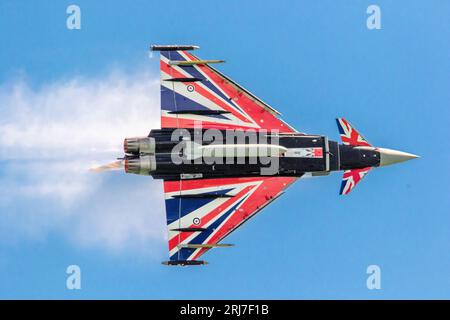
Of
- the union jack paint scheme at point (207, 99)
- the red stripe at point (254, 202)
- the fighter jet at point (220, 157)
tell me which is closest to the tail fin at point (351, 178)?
the fighter jet at point (220, 157)

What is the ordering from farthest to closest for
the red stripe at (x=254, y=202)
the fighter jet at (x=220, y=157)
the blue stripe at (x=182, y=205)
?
1. the red stripe at (x=254, y=202)
2. the blue stripe at (x=182, y=205)
3. the fighter jet at (x=220, y=157)

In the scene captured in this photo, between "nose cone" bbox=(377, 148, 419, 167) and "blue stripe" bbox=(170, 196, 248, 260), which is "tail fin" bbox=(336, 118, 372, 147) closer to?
"nose cone" bbox=(377, 148, 419, 167)

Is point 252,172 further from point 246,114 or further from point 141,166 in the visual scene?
point 141,166

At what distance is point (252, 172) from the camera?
81.1ft

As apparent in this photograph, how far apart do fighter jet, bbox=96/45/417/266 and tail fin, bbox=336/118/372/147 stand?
3 cm

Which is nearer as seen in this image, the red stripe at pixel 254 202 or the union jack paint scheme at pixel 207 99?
the union jack paint scheme at pixel 207 99

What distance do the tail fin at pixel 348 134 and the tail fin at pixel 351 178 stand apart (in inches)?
33.1

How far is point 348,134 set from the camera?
991 inches

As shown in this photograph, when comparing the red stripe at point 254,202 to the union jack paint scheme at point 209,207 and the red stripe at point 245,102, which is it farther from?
the red stripe at point 245,102

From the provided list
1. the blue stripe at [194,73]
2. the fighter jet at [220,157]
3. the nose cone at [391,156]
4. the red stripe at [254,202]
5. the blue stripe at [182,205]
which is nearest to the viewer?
the fighter jet at [220,157]

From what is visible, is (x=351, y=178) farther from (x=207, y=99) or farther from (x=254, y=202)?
(x=207, y=99)

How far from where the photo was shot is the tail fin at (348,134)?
25.1 metres

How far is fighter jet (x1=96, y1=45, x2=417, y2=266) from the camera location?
24406mm

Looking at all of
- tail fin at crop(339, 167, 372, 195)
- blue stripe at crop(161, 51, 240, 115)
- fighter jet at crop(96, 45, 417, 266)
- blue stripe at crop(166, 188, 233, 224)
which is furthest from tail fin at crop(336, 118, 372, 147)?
blue stripe at crop(166, 188, 233, 224)
